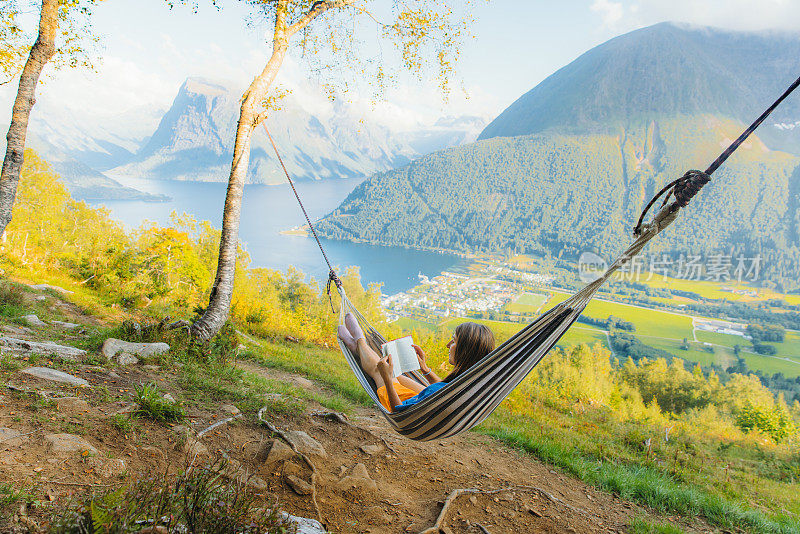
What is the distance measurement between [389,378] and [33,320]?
321cm

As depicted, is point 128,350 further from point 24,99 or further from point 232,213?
point 24,99

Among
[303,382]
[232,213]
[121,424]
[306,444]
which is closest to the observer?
[121,424]

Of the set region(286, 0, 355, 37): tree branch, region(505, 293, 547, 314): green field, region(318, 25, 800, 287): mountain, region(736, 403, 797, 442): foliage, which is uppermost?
Result: region(318, 25, 800, 287): mountain

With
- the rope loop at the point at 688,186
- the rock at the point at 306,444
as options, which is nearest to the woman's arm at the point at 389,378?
the rock at the point at 306,444

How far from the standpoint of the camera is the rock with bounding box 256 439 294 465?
191 cm

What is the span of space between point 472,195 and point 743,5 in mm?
106053

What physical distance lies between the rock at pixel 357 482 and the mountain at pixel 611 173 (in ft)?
220

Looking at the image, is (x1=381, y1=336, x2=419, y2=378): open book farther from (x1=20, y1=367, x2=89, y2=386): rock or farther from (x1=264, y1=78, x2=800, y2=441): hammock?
(x1=20, y1=367, x2=89, y2=386): rock

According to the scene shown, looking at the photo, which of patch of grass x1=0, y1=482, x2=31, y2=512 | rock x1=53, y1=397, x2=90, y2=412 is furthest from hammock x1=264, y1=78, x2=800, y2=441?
rock x1=53, y1=397, x2=90, y2=412

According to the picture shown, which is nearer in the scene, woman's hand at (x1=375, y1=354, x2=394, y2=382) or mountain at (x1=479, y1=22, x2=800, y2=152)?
woman's hand at (x1=375, y1=354, x2=394, y2=382)

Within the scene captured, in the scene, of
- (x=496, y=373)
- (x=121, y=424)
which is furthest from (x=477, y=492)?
(x=121, y=424)

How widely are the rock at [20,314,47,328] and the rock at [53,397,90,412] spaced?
6.45 ft

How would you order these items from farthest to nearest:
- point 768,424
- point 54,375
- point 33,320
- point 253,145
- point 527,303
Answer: point 253,145, point 527,303, point 768,424, point 33,320, point 54,375

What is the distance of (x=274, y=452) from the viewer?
6.38ft
